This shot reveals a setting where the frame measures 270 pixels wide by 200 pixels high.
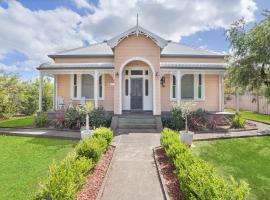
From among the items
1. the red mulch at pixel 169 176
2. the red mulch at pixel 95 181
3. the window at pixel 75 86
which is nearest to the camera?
the red mulch at pixel 95 181

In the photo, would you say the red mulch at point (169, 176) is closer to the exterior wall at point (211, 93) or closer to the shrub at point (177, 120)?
the shrub at point (177, 120)

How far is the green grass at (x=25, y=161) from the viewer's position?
5.87 metres

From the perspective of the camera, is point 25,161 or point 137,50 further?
point 137,50

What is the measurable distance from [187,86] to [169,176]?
11.9 m

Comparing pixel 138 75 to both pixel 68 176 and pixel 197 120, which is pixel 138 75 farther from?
pixel 68 176

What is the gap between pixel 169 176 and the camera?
6.71 metres

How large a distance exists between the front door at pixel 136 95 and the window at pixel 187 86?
3235mm

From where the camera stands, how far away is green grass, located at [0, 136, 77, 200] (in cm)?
587

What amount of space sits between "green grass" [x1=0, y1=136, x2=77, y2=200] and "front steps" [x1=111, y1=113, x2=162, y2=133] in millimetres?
3779

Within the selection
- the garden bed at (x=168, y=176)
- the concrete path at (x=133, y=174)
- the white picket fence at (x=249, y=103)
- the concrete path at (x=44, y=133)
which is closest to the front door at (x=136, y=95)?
the concrete path at (x=44, y=133)

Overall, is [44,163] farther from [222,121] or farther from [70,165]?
[222,121]

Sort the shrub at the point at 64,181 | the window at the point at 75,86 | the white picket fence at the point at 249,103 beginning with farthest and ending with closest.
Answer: the white picket fence at the point at 249,103
the window at the point at 75,86
the shrub at the point at 64,181

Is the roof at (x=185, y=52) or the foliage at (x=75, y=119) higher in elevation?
the roof at (x=185, y=52)

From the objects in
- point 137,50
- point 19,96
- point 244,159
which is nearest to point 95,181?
point 244,159
